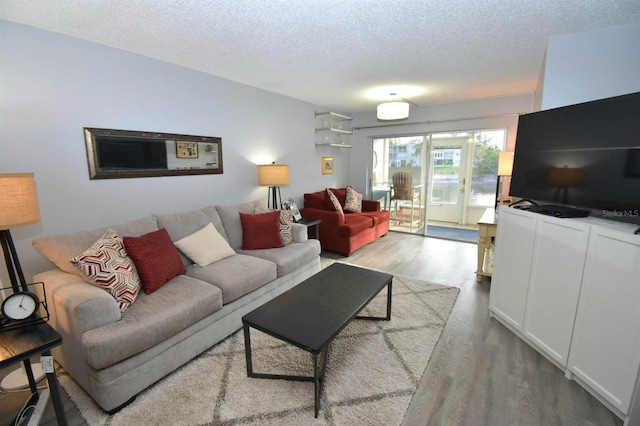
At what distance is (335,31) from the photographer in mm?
2234

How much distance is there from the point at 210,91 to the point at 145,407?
3.04 metres

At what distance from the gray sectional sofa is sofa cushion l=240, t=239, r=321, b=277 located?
0.02 metres

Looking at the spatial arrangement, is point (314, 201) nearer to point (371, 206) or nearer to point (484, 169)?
point (371, 206)

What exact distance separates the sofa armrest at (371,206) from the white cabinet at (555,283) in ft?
11.2

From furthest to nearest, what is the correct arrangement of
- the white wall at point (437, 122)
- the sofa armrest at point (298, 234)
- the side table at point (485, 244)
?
the white wall at point (437, 122) < the sofa armrest at point (298, 234) < the side table at point (485, 244)

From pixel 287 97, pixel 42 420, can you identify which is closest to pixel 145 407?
pixel 42 420

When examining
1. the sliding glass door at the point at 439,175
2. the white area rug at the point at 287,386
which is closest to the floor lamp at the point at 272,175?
the white area rug at the point at 287,386

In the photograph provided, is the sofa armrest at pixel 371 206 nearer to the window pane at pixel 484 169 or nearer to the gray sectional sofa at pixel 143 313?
the window pane at pixel 484 169

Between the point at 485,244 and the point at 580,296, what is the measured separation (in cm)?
154

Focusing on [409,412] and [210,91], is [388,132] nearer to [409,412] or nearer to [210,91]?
[210,91]

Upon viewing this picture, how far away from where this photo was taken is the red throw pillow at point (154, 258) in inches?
82.0

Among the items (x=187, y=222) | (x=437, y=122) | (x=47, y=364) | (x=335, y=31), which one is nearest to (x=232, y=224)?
(x=187, y=222)

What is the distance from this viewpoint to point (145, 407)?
5.41ft

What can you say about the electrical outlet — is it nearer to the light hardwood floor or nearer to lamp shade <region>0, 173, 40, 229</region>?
the light hardwood floor
